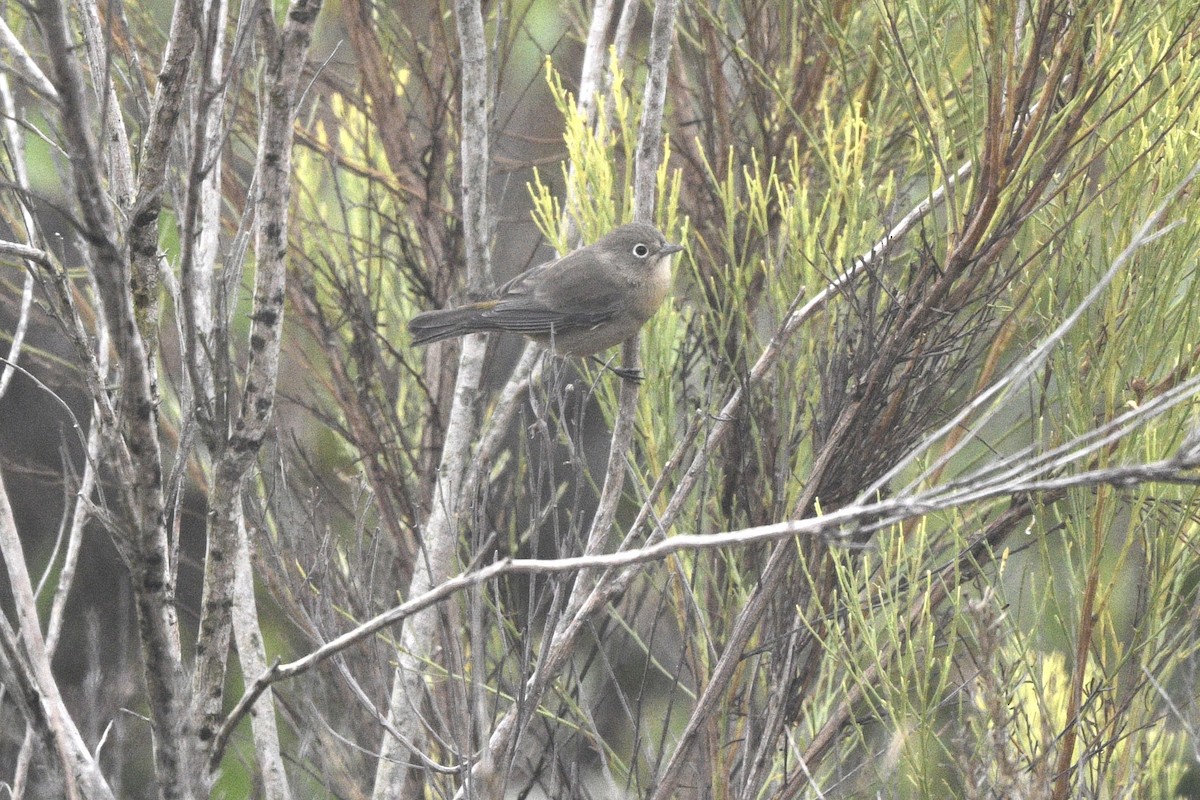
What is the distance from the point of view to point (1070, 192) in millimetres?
2559

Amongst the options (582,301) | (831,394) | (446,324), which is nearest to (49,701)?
(831,394)

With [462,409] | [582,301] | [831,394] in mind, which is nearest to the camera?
[831,394]

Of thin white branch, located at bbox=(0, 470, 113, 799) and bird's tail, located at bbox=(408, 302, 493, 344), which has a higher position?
bird's tail, located at bbox=(408, 302, 493, 344)

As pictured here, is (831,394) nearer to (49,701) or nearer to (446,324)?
(49,701)

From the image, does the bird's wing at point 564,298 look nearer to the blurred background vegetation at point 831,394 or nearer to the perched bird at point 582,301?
the perched bird at point 582,301

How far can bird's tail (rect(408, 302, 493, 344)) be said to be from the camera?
360 cm

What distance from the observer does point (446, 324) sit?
3715mm

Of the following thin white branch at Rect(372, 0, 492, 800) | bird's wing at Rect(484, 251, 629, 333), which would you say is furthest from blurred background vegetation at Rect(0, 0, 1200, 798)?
bird's wing at Rect(484, 251, 629, 333)

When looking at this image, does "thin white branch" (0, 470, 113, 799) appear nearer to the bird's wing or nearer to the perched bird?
the perched bird

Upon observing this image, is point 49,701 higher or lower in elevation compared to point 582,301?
lower

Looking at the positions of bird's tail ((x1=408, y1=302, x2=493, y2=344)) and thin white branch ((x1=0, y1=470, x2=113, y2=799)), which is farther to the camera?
bird's tail ((x1=408, y1=302, x2=493, y2=344))

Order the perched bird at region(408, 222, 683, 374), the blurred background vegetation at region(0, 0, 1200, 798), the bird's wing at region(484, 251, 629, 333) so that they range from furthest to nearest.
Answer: the bird's wing at region(484, 251, 629, 333) < the perched bird at region(408, 222, 683, 374) < the blurred background vegetation at region(0, 0, 1200, 798)

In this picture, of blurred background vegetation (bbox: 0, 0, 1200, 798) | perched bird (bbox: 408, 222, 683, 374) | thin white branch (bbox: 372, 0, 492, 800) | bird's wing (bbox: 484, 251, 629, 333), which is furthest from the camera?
bird's wing (bbox: 484, 251, 629, 333)

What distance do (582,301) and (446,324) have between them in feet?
1.58
